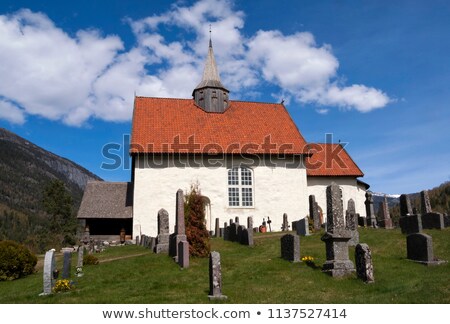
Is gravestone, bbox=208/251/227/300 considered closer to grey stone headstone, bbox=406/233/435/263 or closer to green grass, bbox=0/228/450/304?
green grass, bbox=0/228/450/304

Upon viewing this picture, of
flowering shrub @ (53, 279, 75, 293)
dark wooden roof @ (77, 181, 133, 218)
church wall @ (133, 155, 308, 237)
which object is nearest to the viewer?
flowering shrub @ (53, 279, 75, 293)

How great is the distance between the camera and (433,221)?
19.6 m

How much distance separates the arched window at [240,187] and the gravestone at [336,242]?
17.6 m

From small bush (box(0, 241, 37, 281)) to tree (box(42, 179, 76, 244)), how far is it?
3114cm

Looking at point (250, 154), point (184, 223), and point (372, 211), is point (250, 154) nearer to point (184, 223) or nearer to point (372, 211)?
point (372, 211)

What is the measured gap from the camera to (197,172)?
97.1 ft

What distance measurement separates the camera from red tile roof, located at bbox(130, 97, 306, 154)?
29.9 m

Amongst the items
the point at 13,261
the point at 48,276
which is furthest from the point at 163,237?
the point at 48,276

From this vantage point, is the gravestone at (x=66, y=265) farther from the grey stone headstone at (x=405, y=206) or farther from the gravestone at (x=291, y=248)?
the grey stone headstone at (x=405, y=206)

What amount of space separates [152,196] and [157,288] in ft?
57.4

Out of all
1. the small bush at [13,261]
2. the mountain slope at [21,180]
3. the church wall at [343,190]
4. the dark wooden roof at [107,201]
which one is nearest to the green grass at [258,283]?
the small bush at [13,261]

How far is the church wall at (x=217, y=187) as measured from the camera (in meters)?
28.5

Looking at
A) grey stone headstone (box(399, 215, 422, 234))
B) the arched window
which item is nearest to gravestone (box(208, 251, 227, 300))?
grey stone headstone (box(399, 215, 422, 234))

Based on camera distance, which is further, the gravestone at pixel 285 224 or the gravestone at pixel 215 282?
the gravestone at pixel 285 224
